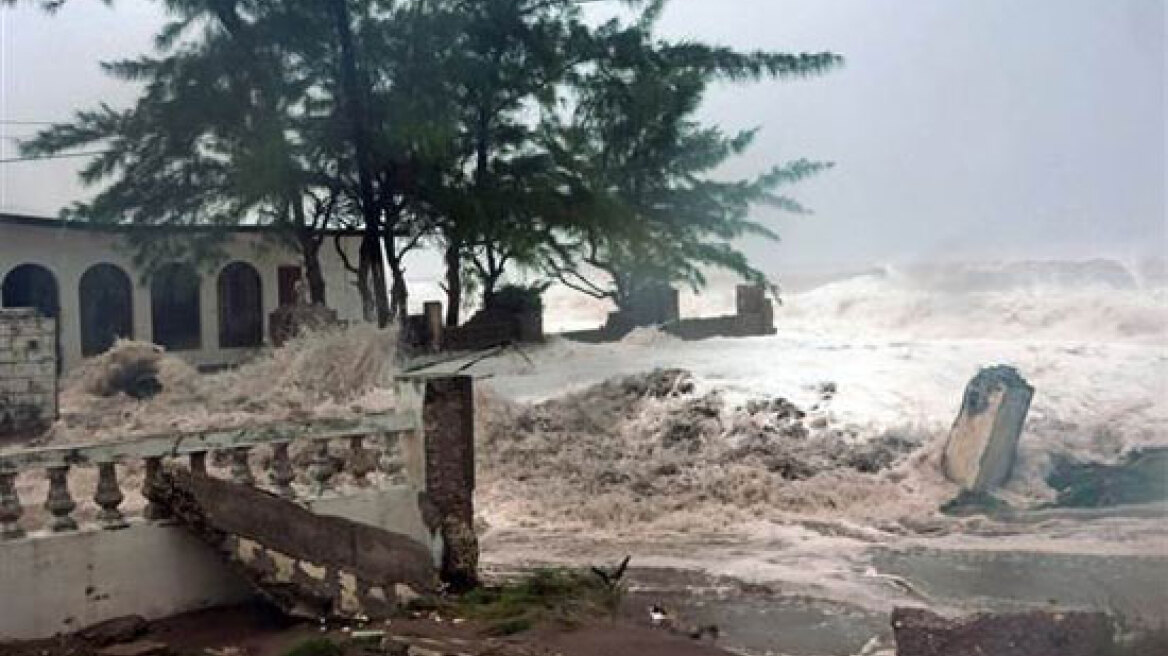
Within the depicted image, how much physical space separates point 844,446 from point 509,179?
566cm

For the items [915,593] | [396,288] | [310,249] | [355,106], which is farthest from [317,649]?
[310,249]

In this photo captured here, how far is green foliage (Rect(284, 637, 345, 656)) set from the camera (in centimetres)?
476

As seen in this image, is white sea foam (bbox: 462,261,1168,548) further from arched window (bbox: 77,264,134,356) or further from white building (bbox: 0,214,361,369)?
arched window (bbox: 77,264,134,356)

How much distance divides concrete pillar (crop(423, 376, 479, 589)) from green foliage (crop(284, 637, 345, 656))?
5.15 feet

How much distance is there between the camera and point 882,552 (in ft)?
27.6

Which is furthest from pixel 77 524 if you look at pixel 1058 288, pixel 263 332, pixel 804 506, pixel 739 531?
pixel 263 332

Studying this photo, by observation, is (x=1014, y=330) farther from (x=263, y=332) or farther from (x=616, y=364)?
(x=263, y=332)

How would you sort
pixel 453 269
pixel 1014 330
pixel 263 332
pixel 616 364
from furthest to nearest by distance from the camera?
pixel 263 332 < pixel 453 269 < pixel 616 364 < pixel 1014 330

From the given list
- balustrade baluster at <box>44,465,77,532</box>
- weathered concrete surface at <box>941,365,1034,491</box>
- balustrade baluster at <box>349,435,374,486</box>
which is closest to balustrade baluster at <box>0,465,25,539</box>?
balustrade baluster at <box>44,465,77,532</box>

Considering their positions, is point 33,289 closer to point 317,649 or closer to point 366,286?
point 366,286

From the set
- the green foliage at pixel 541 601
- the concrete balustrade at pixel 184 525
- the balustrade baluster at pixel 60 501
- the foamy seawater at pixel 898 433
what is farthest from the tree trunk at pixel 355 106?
the balustrade baluster at pixel 60 501

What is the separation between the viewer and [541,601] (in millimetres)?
6090

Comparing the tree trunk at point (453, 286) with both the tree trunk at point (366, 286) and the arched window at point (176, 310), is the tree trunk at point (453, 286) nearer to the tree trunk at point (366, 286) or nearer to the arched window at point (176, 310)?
the tree trunk at point (366, 286)

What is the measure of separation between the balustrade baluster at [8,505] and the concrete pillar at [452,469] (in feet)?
6.57
